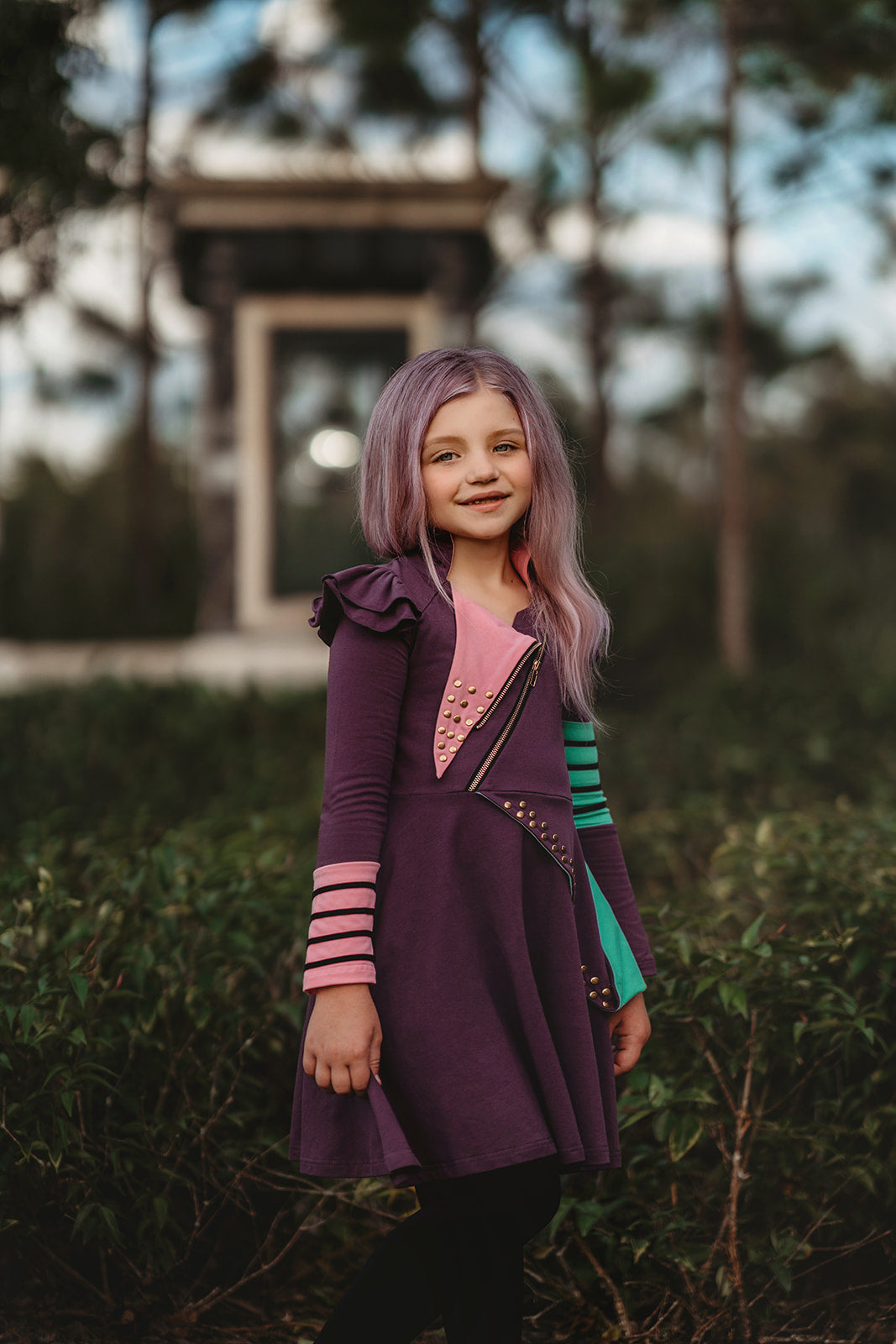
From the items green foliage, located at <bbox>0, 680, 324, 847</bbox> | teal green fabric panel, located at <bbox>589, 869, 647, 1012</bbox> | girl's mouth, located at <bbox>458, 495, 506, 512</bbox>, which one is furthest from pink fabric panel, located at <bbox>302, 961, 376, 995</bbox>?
green foliage, located at <bbox>0, 680, 324, 847</bbox>

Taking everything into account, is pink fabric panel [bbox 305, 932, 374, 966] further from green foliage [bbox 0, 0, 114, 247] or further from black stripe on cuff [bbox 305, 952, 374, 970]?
green foliage [bbox 0, 0, 114, 247]

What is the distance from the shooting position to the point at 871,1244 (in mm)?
2416

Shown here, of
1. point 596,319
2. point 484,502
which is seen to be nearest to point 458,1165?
point 484,502

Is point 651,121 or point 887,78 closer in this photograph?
point 887,78

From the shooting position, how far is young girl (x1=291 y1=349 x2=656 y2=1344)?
5.05 ft

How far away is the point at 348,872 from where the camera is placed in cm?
154

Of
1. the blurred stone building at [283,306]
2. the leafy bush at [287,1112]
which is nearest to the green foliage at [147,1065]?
the leafy bush at [287,1112]

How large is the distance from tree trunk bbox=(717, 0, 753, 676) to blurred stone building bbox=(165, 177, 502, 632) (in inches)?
64.3

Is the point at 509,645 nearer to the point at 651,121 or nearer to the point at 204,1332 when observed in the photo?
the point at 204,1332

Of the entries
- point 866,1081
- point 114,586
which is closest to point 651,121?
point 114,586

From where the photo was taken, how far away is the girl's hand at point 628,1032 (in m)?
1.82

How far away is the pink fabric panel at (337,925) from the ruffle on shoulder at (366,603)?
37 centimetres

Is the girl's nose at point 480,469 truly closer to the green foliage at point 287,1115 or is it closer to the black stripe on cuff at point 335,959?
the black stripe on cuff at point 335,959

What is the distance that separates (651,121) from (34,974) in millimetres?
8644
